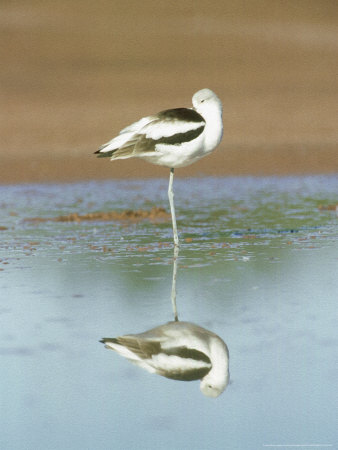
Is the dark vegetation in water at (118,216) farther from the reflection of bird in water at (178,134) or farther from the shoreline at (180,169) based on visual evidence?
the shoreline at (180,169)

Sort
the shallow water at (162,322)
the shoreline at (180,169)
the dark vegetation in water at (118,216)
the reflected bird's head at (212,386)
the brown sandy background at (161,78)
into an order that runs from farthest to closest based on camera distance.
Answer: the brown sandy background at (161,78)
the shoreline at (180,169)
the dark vegetation in water at (118,216)
the reflected bird's head at (212,386)
the shallow water at (162,322)

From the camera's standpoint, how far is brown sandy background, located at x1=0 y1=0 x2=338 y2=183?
19.6 metres

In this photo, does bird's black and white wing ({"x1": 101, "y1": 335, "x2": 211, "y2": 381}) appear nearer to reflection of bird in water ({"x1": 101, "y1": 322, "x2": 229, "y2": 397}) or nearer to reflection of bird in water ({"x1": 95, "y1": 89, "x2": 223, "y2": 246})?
reflection of bird in water ({"x1": 101, "y1": 322, "x2": 229, "y2": 397})

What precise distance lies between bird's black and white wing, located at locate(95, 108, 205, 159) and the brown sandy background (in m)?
8.49

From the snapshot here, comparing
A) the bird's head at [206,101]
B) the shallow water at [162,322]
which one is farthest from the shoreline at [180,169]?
the bird's head at [206,101]

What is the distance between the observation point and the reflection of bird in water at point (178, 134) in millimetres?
8781

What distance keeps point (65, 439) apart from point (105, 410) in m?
0.34

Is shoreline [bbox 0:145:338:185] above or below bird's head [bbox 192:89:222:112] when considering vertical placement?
below

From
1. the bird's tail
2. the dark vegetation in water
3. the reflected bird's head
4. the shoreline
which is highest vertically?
the bird's tail

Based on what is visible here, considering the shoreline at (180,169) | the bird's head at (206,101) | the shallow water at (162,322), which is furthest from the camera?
the shoreline at (180,169)

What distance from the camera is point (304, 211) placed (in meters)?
11.8

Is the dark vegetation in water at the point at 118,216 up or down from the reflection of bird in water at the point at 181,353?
up

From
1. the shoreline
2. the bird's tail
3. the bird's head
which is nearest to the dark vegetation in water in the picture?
the bird's tail

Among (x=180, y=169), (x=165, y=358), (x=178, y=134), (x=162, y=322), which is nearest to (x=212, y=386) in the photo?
(x=165, y=358)
